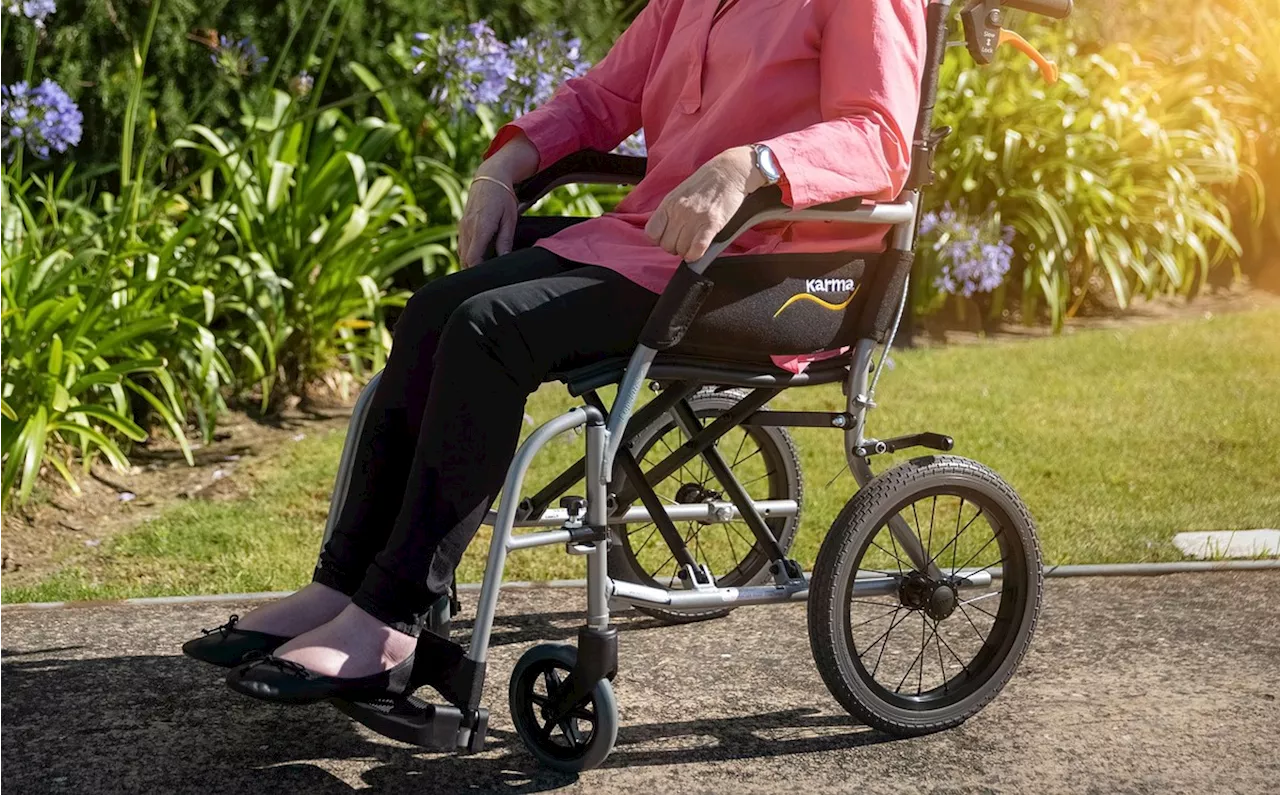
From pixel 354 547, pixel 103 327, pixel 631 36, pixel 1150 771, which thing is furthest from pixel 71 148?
pixel 1150 771

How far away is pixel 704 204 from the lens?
7.16 ft

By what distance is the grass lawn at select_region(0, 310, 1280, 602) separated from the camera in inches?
133

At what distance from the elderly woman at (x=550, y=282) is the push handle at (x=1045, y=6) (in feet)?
0.65

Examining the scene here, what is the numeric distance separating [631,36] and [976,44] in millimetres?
626

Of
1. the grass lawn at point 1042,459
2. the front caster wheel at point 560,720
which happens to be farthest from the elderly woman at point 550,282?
the grass lawn at point 1042,459

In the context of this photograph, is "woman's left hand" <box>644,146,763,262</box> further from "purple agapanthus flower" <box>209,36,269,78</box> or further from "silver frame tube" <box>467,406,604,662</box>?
"purple agapanthus flower" <box>209,36,269,78</box>

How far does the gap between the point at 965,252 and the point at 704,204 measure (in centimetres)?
356

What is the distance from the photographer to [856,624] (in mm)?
2924

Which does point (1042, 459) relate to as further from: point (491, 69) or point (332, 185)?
point (332, 185)

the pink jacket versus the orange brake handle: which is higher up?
the orange brake handle

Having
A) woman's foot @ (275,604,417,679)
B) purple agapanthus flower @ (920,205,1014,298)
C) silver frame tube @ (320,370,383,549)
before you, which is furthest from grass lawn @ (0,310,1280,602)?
woman's foot @ (275,604,417,679)

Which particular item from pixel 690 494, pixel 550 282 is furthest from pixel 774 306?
pixel 690 494

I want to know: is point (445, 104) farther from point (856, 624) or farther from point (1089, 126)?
point (1089, 126)

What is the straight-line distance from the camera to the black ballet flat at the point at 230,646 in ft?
7.40
